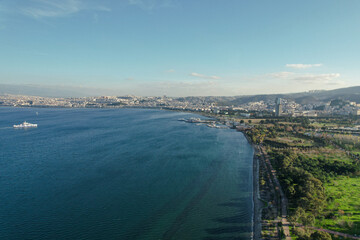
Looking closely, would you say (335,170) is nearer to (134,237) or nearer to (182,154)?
(182,154)

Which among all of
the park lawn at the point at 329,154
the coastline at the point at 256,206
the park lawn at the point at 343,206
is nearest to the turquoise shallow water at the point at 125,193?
the coastline at the point at 256,206

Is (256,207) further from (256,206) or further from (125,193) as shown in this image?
(125,193)

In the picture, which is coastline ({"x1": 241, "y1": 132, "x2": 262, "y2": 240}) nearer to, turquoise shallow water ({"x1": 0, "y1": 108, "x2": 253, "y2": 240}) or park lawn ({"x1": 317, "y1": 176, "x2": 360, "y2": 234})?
turquoise shallow water ({"x1": 0, "y1": 108, "x2": 253, "y2": 240})

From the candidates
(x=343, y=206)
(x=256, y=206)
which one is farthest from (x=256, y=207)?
(x=343, y=206)

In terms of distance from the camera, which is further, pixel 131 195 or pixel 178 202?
pixel 131 195

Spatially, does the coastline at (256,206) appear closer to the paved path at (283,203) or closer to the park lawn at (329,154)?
the paved path at (283,203)

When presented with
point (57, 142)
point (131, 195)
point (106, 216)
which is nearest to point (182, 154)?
point (131, 195)
